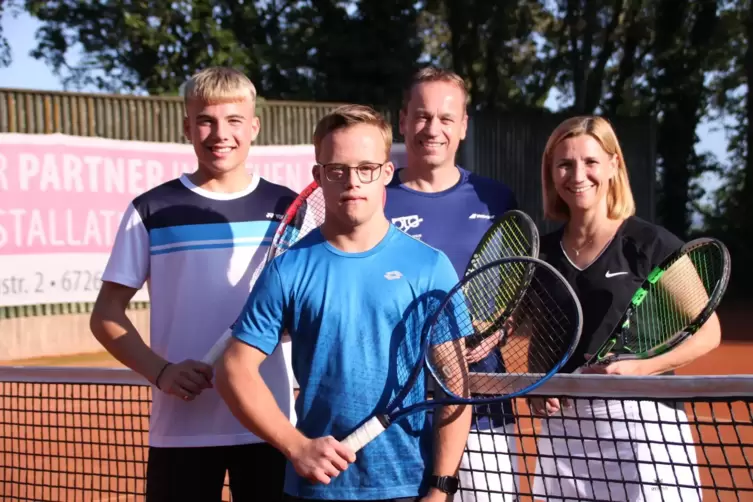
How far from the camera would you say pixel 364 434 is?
226 centimetres

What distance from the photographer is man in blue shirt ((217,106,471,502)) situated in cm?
230

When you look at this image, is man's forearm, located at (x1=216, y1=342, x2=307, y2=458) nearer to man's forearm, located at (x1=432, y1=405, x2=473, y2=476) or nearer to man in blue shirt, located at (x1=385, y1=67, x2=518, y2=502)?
man's forearm, located at (x1=432, y1=405, x2=473, y2=476)

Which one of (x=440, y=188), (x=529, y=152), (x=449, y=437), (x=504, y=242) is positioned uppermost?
(x=529, y=152)

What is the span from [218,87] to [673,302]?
1473mm

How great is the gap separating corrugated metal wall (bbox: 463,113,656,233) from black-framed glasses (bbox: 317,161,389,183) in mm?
13529

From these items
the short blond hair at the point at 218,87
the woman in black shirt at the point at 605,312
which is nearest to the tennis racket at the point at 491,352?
the woman in black shirt at the point at 605,312

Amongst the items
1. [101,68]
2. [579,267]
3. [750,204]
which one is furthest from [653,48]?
[579,267]

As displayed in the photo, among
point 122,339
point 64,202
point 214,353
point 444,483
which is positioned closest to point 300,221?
point 214,353

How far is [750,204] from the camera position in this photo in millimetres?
21203

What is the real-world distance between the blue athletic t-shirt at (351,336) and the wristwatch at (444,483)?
0.03 meters

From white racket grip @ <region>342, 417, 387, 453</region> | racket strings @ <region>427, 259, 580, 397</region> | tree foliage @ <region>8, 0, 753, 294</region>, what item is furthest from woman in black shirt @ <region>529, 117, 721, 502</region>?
tree foliage @ <region>8, 0, 753, 294</region>

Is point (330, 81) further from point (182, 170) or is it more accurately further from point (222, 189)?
point (222, 189)

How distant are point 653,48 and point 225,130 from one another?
2430 cm

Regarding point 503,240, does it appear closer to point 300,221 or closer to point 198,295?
point 300,221
